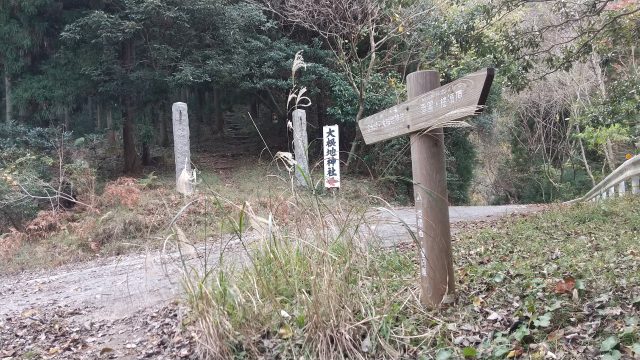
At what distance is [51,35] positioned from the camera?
14.7 m

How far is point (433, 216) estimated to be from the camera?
3.42 meters

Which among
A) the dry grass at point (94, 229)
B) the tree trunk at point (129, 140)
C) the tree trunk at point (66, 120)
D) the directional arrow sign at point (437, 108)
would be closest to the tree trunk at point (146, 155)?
the tree trunk at point (129, 140)

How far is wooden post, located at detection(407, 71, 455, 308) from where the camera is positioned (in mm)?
3398

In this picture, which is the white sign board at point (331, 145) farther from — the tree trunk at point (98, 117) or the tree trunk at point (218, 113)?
the tree trunk at point (218, 113)

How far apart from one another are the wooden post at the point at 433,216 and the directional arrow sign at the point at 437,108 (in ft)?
0.43

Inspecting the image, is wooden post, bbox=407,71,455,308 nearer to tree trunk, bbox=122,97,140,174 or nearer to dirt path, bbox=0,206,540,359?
dirt path, bbox=0,206,540,359

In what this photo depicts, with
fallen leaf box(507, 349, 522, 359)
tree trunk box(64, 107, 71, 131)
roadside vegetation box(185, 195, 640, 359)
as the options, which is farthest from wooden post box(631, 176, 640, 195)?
tree trunk box(64, 107, 71, 131)

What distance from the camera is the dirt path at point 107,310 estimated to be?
12.9ft

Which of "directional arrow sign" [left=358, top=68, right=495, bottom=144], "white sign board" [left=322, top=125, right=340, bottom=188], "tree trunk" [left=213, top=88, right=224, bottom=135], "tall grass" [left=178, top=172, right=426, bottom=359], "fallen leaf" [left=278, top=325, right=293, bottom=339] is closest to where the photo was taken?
"directional arrow sign" [left=358, top=68, right=495, bottom=144]

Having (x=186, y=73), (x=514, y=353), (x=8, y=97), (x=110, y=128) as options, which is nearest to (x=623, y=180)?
(x=514, y=353)

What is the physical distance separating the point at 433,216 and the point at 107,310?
12.0 ft

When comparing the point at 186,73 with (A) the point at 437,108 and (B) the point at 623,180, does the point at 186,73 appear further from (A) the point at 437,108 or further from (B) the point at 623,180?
(A) the point at 437,108

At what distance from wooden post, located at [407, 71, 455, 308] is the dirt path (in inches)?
9.5

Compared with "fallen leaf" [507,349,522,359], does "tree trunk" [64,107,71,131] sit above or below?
above
